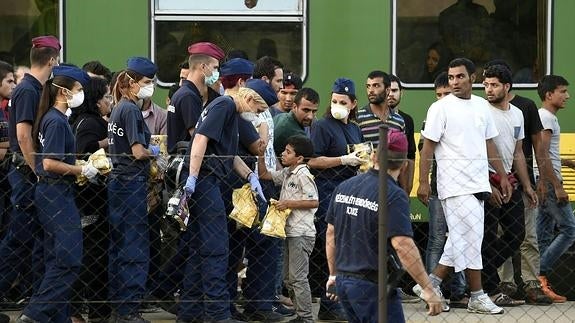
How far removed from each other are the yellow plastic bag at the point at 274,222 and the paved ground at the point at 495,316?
1.05m

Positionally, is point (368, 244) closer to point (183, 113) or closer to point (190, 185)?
point (190, 185)

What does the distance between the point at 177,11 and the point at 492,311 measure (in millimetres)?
3592

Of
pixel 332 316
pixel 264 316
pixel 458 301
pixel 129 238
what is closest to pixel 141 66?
pixel 129 238

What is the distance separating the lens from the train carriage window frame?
456 inches

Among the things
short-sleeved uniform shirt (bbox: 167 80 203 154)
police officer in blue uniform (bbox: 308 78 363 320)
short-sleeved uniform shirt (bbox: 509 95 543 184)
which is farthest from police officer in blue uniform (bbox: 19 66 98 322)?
short-sleeved uniform shirt (bbox: 509 95 543 184)

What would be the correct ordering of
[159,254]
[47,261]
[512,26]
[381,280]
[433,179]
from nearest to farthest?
[381,280] → [47,261] → [159,254] → [433,179] → [512,26]

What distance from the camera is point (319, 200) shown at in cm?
1048

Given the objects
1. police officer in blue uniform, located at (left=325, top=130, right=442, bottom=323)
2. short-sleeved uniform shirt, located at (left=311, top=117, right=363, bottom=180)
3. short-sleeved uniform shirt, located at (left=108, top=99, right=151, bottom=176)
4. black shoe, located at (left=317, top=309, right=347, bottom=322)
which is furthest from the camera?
short-sleeved uniform shirt, located at (left=311, top=117, right=363, bottom=180)

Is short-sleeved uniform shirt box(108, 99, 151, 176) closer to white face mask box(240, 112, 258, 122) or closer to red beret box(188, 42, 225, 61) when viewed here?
red beret box(188, 42, 225, 61)

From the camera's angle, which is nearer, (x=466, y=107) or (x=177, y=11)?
(x=466, y=107)

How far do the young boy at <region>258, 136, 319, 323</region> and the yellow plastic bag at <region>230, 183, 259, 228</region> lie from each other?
317mm

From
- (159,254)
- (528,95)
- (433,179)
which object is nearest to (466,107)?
(433,179)

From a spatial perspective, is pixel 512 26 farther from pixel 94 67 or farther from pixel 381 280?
pixel 381 280

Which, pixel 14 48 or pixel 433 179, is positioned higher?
pixel 14 48
